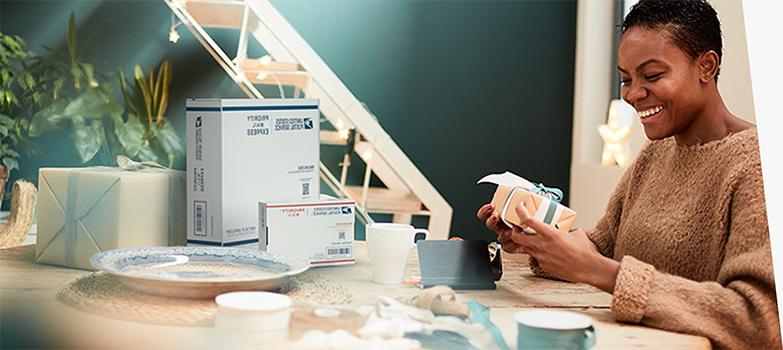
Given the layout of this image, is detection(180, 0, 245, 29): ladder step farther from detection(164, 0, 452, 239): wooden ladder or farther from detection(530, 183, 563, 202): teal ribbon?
detection(530, 183, 563, 202): teal ribbon

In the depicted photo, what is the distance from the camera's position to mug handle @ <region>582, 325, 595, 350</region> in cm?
101

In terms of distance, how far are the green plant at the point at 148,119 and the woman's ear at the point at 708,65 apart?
2618mm

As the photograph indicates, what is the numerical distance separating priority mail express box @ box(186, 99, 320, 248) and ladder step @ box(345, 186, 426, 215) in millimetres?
2392

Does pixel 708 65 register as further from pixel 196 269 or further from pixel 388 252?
pixel 196 269

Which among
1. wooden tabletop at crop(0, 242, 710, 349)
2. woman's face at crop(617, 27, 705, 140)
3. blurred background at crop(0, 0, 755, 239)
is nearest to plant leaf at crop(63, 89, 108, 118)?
blurred background at crop(0, 0, 755, 239)

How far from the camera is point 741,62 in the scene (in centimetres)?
200

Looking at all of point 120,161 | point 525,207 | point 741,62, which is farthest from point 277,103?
point 741,62

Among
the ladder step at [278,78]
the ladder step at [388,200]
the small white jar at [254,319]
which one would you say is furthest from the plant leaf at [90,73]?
the small white jar at [254,319]

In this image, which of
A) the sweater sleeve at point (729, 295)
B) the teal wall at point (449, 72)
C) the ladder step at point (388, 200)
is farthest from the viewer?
the teal wall at point (449, 72)

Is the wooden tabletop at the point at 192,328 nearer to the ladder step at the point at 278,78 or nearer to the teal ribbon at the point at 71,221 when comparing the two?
the teal ribbon at the point at 71,221

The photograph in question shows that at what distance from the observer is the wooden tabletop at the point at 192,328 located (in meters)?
0.98

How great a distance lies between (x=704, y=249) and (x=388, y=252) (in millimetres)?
416

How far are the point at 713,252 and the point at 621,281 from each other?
156 millimetres

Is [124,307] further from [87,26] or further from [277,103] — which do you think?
[87,26]
